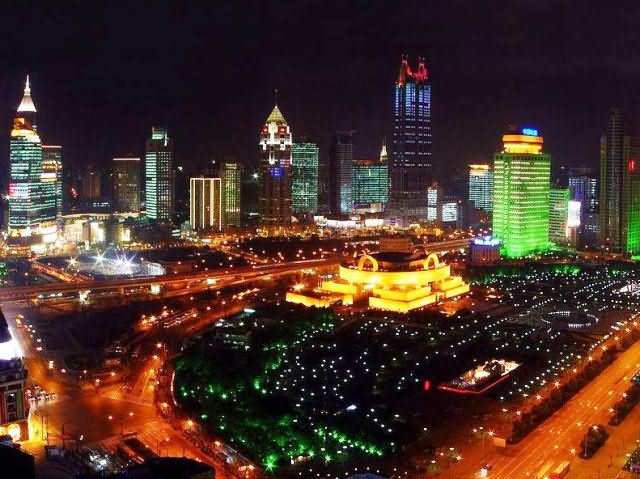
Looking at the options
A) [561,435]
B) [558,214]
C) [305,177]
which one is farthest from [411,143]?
[561,435]

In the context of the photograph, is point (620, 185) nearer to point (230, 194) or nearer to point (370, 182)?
point (230, 194)

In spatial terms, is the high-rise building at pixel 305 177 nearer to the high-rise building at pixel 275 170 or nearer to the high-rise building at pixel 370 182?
the high-rise building at pixel 370 182

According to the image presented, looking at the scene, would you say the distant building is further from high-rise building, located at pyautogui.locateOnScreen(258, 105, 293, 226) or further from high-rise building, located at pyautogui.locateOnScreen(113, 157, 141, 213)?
high-rise building, located at pyautogui.locateOnScreen(113, 157, 141, 213)

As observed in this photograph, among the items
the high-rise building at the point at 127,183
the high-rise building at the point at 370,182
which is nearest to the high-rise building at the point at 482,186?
the high-rise building at the point at 370,182

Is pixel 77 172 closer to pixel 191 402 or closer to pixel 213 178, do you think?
pixel 213 178

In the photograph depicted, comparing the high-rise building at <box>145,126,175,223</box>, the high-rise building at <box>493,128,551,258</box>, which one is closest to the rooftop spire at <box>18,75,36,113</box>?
the high-rise building at <box>145,126,175,223</box>

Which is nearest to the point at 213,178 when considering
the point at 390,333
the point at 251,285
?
the point at 251,285

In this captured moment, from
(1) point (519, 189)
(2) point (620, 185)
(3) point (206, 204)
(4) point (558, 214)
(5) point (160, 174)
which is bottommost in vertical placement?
(4) point (558, 214)
